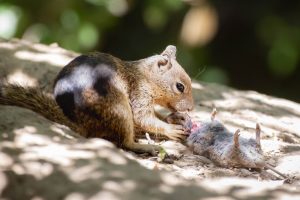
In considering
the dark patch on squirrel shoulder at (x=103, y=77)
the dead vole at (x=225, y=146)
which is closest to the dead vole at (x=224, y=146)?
the dead vole at (x=225, y=146)

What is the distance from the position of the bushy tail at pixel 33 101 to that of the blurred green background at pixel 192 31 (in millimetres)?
2094

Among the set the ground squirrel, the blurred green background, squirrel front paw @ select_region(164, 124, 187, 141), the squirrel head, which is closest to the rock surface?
squirrel front paw @ select_region(164, 124, 187, 141)

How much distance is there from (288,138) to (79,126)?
5.36 ft

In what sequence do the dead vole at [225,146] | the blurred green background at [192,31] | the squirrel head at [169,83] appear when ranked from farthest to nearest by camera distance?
the blurred green background at [192,31], the squirrel head at [169,83], the dead vole at [225,146]

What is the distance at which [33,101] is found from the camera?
13.5 ft

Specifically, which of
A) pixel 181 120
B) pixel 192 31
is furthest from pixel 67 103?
pixel 192 31

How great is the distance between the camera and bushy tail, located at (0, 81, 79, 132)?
402 cm

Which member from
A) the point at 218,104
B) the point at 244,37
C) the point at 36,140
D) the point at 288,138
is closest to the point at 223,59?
the point at 244,37

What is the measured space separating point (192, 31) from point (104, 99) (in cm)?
423

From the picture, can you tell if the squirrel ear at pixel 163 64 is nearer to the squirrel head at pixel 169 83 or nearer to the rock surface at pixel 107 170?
the squirrel head at pixel 169 83

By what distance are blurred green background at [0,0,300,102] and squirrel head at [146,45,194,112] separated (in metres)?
2.10

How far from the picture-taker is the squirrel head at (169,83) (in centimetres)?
455

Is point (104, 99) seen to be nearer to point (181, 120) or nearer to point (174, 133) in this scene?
point (174, 133)

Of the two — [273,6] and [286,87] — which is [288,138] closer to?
[273,6]
